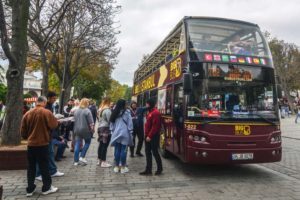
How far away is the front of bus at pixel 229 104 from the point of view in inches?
275

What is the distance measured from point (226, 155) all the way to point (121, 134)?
2.58m

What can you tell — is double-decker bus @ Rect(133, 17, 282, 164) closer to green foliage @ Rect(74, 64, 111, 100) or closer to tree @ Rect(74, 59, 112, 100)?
tree @ Rect(74, 59, 112, 100)

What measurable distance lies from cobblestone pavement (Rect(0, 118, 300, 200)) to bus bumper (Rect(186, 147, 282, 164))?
0.46 meters

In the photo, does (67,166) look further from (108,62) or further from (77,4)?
(108,62)

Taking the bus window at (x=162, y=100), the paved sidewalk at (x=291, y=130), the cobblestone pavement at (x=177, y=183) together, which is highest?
the bus window at (x=162, y=100)

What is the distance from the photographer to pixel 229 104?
7.19 metres

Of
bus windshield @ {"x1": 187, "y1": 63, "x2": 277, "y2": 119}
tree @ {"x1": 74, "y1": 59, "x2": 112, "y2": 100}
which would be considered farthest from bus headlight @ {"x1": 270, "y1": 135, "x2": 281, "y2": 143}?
tree @ {"x1": 74, "y1": 59, "x2": 112, "y2": 100}

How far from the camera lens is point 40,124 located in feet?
19.0

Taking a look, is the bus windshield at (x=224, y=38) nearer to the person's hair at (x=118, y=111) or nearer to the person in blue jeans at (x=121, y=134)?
the person's hair at (x=118, y=111)

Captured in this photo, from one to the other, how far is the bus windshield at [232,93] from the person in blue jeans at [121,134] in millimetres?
1687

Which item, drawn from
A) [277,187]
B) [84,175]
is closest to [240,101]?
[277,187]

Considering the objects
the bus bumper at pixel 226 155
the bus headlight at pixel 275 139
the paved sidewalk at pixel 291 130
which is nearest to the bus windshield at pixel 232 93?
the bus headlight at pixel 275 139

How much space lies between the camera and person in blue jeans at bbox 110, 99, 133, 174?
776cm

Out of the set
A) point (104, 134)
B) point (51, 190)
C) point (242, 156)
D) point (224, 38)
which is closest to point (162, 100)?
point (104, 134)
